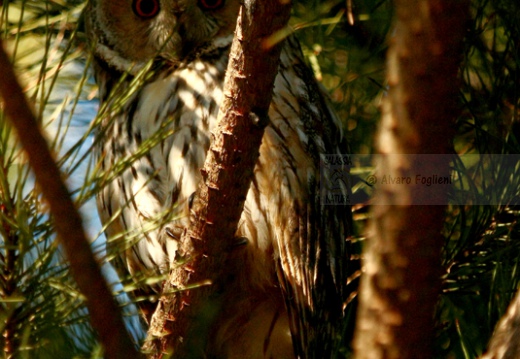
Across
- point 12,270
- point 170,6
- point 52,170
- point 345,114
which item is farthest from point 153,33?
point 52,170

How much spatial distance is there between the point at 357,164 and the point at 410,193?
1.72 metres

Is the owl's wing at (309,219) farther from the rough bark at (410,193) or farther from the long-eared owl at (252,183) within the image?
the rough bark at (410,193)

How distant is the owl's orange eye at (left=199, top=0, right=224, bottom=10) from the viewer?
2.28 m

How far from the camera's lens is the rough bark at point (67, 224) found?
0.62 metres

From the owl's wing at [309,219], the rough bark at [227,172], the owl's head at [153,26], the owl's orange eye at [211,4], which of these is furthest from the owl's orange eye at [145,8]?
the rough bark at [227,172]

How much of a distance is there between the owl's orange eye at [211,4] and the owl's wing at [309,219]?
0.85 ft

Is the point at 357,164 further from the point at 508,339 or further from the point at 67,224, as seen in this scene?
the point at 67,224

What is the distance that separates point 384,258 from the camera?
0.62 metres

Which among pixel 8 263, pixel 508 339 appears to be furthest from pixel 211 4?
pixel 508 339

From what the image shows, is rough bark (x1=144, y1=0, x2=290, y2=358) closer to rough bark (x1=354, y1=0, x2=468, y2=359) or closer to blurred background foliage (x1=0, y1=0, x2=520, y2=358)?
blurred background foliage (x1=0, y1=0, x2=520, y2=358)

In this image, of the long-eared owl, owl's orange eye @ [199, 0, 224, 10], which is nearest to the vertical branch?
the long-eared owl

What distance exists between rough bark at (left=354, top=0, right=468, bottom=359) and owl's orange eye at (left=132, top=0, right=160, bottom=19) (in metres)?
1.82

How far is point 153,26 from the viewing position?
90.4 inches

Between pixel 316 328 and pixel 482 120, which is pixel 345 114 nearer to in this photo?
pixel 482 120
